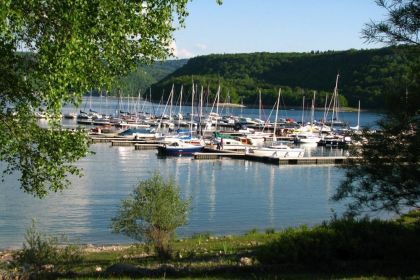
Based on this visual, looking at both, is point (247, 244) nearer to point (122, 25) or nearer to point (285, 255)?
point (285, 255)

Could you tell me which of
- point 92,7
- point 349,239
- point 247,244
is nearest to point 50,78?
point 92,7

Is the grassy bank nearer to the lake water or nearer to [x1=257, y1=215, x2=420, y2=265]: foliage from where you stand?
[x1=257, y1=215, x2=420, y2=265]: foliage

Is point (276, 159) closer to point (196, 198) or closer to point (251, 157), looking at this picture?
point (251, 157)

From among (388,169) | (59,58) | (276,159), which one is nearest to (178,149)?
(276,159)

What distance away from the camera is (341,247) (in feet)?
42.1

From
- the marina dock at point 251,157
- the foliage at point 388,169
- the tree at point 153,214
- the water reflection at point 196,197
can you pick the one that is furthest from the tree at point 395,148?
the marina dock at point 251,157

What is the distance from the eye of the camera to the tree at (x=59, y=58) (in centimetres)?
1022

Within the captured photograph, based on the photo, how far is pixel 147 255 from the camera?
60.2ft

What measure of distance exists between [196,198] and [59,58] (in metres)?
34.3

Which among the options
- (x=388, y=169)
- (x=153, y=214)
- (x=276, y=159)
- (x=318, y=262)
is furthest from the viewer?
(x=276, y=159)

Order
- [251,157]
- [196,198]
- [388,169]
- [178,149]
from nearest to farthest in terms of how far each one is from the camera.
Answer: [388,169], [196,198], [251,157], [178,149]

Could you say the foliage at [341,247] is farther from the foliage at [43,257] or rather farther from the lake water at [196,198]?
the foliage at [43,257]

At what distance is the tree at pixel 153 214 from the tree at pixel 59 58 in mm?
5052

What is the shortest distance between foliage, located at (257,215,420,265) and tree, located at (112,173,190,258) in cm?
596
